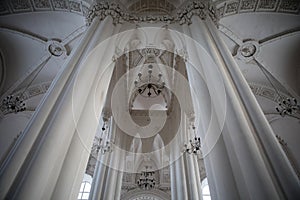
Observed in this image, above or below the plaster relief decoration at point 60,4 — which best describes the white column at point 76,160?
below

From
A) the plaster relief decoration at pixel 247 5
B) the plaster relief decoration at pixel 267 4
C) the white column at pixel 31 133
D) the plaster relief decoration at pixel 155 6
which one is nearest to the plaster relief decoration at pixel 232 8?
the plaster relief decoration at pixel 247 5

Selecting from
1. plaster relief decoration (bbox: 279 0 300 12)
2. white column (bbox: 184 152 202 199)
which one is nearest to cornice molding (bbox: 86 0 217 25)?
plaster relief decoration (bbox: 279 0 300 12)

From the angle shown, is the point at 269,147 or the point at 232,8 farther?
the point at 232,8

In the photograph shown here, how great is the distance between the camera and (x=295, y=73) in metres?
8.30

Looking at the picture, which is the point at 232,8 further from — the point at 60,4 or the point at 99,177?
the point at 99,177

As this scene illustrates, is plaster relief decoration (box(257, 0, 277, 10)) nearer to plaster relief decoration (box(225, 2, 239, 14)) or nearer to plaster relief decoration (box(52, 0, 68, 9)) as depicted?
→ plaster relief decoration (box(225, 2, 239, 14))

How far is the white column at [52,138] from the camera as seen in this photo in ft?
6.28

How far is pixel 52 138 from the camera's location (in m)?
2.29

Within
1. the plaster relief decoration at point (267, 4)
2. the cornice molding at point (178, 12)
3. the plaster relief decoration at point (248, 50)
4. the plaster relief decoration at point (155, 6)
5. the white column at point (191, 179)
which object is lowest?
the white column at point (191, 179)

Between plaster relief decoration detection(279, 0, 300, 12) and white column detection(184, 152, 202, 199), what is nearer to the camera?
white column detection(184, 152, 202, 199)

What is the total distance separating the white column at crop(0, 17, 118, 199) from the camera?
6.28 feet

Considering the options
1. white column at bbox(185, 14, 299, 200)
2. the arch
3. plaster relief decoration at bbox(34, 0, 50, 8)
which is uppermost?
plaster relief decoration at bbox(34, 0, 50, 8)

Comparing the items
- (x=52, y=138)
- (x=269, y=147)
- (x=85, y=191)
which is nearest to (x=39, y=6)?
(x=52, y=138)

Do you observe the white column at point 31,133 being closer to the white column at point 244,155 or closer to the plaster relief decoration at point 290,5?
the white column at point 244,155
